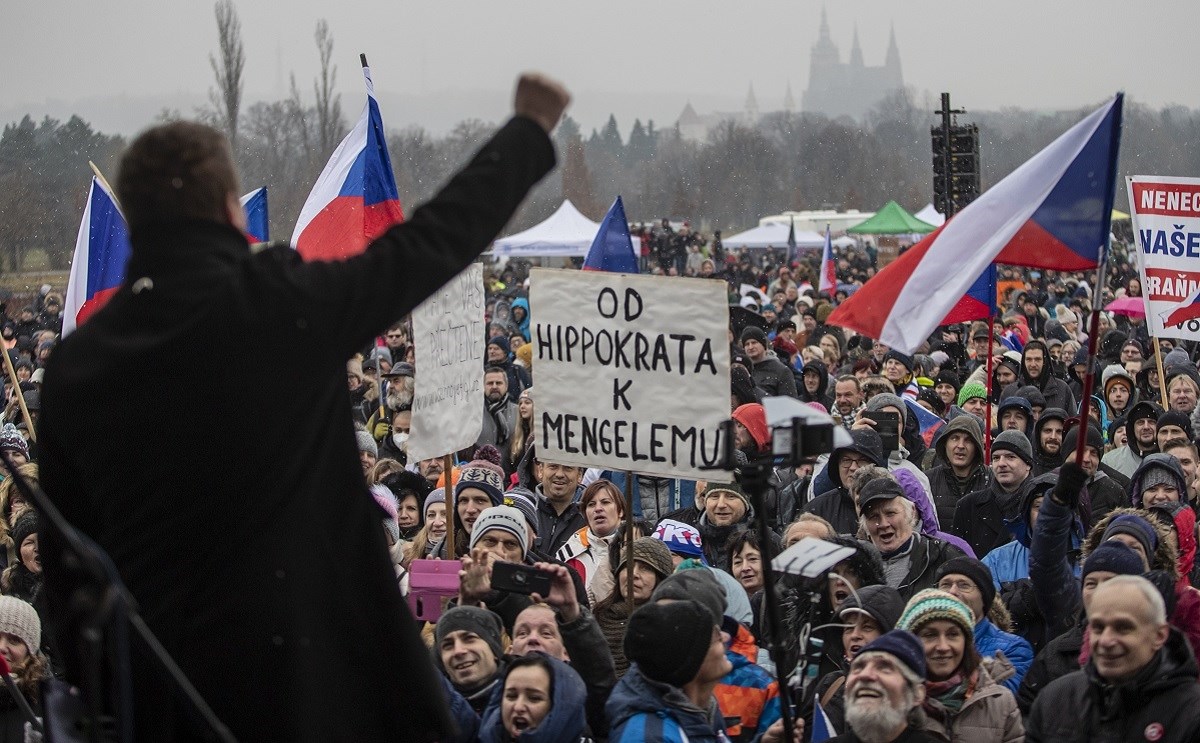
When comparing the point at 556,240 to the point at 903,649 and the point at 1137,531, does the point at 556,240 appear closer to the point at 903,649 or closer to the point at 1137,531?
the point at 1137,531

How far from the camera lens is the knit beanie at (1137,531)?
18.4 ft

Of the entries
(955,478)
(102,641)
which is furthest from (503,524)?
(102,641)

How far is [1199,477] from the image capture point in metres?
8.26

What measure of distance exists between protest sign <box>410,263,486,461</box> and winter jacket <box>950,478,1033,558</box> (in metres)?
2.82

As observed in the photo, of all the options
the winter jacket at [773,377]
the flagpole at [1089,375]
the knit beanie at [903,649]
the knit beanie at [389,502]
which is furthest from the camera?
the winter jacket at [773,377]

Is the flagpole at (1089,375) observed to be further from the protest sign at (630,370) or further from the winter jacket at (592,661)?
the winter jacket at (592,661)

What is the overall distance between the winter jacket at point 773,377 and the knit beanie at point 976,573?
702cm

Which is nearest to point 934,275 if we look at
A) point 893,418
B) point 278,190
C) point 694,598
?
point 694,598

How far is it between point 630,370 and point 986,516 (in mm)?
3206

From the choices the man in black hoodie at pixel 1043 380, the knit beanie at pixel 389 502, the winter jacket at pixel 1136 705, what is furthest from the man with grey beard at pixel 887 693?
the man in black hoodie at pixel 1043 380

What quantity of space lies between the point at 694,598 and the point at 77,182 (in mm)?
33959

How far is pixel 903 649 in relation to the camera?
14.2 feet

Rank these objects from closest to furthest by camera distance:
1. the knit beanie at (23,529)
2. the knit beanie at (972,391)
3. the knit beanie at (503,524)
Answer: the knit beanie at (503,524) → the knit beanie at (23,529) → the knit beanie at (972,391)

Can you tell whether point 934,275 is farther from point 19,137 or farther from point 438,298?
point 19,137
